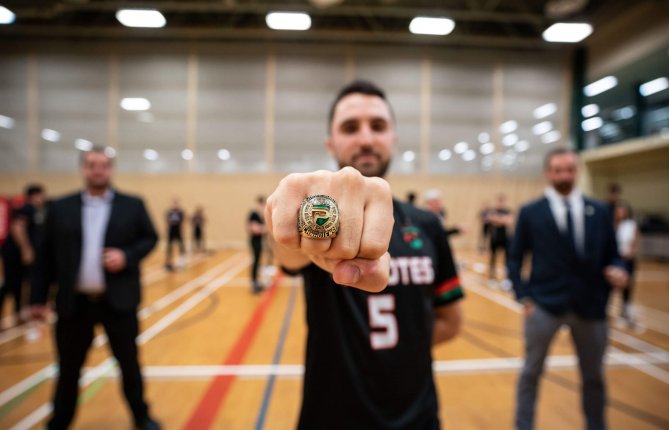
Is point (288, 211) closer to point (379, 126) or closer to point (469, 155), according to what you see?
point (379, 126)

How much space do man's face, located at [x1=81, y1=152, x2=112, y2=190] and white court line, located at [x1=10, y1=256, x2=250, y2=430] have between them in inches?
71.3

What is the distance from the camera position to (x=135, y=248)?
9.59ft

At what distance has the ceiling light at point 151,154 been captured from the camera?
1643cm

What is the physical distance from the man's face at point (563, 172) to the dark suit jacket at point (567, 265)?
0.16m

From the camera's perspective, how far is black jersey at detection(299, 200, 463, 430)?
145 cm

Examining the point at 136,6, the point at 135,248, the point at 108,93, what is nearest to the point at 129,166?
the point at 108,93

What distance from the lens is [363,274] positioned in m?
0.83

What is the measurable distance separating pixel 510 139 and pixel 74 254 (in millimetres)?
18751

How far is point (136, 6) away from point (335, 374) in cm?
1691

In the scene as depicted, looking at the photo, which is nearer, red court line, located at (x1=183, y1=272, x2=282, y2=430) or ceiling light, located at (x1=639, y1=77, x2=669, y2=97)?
red court line, located at (x1=183, y1=272, x2=282, y2=430)

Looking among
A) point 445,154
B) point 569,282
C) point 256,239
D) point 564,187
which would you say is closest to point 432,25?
point 445,154

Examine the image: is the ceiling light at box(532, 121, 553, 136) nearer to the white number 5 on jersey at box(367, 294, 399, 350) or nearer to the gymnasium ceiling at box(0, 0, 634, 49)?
the gymnasium ceiling at box(0, 0, 634, 49)

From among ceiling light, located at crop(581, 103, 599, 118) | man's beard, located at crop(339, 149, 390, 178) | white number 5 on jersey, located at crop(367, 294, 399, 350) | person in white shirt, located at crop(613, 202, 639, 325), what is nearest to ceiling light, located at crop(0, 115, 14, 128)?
man's beard, located at crop(339, 149, 390, 178)

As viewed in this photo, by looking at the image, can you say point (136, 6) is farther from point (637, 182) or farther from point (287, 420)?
point (637, 182)
